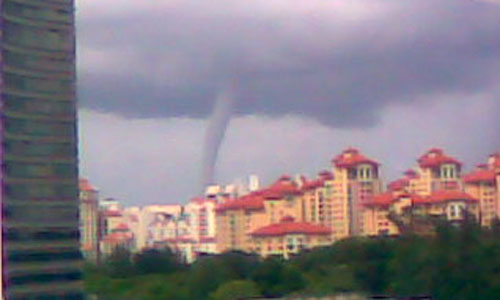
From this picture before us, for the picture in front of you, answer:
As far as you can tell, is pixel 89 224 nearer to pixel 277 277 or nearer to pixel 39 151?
pixel 39 151

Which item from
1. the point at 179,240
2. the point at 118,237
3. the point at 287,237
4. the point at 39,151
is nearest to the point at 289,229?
the point at 287,237

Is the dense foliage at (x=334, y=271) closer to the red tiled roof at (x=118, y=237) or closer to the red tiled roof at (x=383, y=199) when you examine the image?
the red tiled roof at (x=118, y=237)

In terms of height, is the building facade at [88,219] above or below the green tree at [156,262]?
above

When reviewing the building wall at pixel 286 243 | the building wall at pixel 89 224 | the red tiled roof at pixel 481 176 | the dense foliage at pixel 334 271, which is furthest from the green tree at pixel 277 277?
the red tiled roof at pixel 481 176

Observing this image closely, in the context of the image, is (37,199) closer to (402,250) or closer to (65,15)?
(65,15)

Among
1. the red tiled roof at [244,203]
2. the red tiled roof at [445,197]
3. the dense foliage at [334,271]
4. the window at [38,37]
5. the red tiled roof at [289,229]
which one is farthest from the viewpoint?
the red tiled roof at [445,197]

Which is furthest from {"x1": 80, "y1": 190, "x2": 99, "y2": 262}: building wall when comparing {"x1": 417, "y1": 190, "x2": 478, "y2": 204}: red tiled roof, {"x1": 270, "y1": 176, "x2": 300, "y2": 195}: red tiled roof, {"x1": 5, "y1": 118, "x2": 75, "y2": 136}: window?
{"x1": 417, "y1": 190, "x2": 478, "y2": 204}: red tiled roof

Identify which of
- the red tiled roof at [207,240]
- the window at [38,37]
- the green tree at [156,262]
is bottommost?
the green tree at [156,262]

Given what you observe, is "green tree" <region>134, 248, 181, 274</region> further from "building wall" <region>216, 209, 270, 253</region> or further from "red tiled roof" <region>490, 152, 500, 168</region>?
"red tiled roof" <region>490, 152, 500, 168</region>
